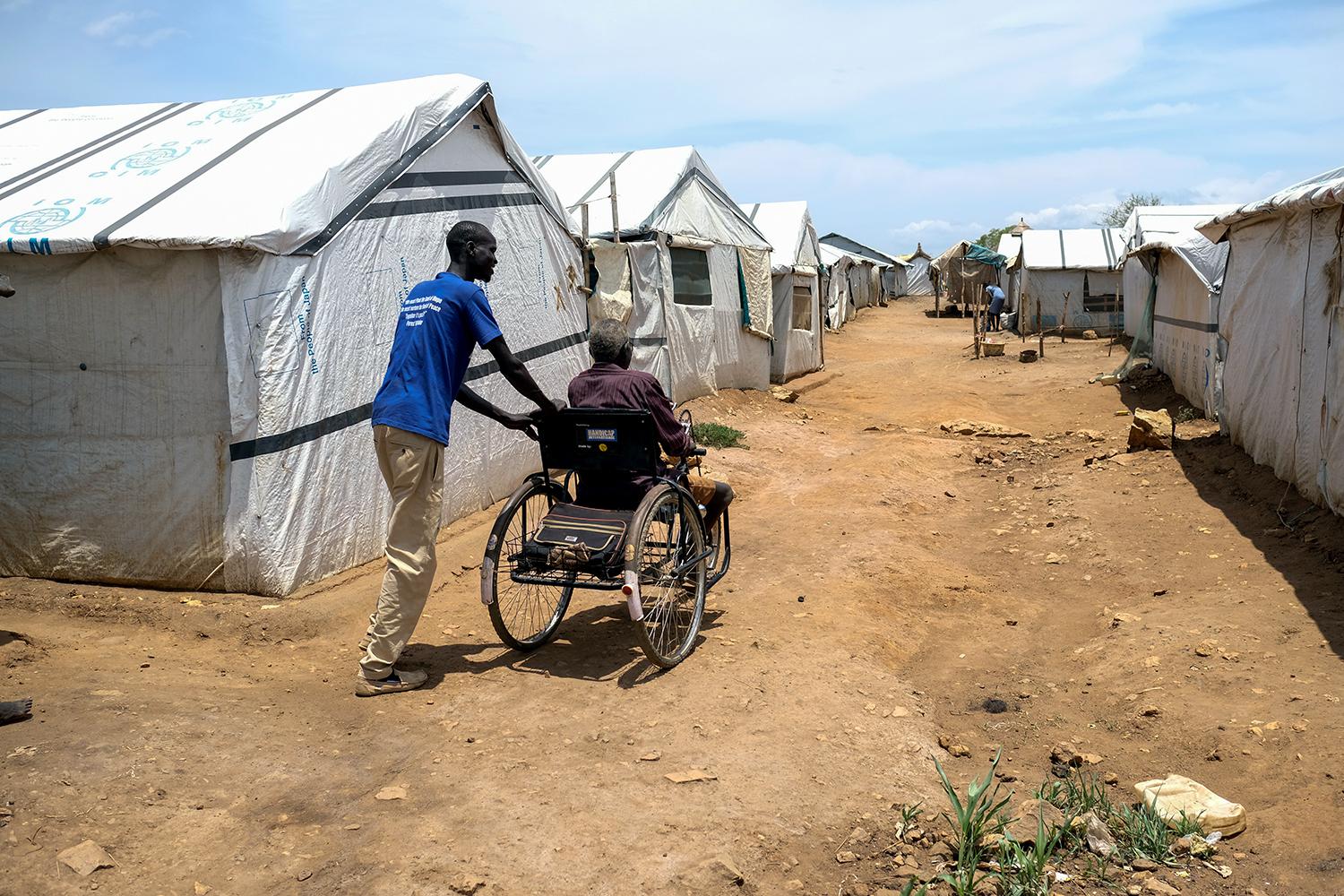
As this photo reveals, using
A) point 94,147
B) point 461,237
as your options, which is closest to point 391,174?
point 94,147

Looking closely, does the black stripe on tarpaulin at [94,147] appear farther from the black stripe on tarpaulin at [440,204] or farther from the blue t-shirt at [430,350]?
the blue t-shirt at [430,350]

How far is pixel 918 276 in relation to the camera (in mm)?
57094

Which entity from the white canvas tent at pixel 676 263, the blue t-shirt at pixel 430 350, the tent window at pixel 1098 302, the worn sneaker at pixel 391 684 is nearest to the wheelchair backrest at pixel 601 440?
the blue t-shirt at pixel 430 350

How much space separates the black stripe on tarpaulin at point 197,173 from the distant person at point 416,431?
240 cm

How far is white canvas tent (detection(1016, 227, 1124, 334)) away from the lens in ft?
89.1

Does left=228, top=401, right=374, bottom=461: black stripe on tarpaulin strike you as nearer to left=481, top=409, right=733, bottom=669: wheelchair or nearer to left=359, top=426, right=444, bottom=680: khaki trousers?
left=359, top=426, right=444, bottom=680: khaki trousers

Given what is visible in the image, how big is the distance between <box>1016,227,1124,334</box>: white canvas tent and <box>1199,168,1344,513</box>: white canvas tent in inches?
710

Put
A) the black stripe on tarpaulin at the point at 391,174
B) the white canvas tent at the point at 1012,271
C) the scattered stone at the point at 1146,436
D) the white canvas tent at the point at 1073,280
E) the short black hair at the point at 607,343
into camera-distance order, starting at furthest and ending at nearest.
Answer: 1. the white canvas tent at the point at 1012,271
2. the white canvas tent at the point at 1073,280
3. the scattered stone at the point at 1146,436
4. the black stripe on tarpaulin at the point at 391,174
5. the short black hair at the point at 607,343

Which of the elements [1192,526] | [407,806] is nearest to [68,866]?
[407,806]

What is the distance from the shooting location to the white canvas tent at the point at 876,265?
47.5 metres

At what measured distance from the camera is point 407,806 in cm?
340

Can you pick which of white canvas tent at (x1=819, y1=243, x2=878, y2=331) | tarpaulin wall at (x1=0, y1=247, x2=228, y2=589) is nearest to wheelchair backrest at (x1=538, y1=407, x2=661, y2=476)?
tarpaulin wall at (x1=0, y1=247, x2=228, y2=589)

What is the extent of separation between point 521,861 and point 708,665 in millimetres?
1919

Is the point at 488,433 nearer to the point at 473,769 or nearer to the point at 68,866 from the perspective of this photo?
the point at 473,769
